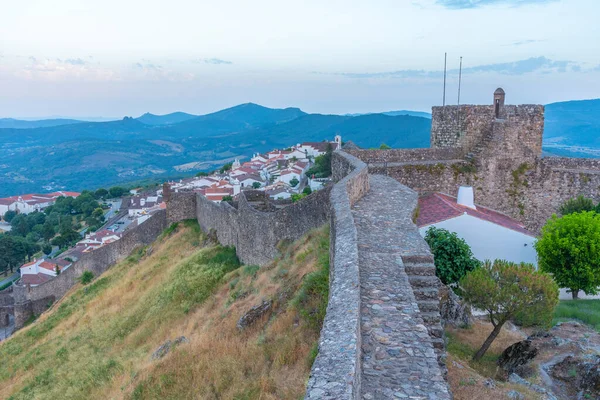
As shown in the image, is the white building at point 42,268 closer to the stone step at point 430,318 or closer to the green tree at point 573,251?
the green tree at point 573,251

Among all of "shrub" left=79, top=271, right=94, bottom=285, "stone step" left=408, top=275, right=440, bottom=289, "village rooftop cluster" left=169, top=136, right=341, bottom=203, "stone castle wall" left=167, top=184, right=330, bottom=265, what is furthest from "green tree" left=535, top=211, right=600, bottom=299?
"village rooftop cluster" left=169, top=136, right=341, bottom=203

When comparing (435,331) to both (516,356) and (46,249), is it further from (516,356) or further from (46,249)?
(46,249)

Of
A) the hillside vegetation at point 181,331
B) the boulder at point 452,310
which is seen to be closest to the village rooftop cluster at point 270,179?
the hillside vegetation at point 181,331

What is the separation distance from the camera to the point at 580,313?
9.98 m

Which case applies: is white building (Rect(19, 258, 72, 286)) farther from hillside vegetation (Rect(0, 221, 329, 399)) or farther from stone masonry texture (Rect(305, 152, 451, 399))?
stone masonry texture (Rect(305, 152, 451, 399))

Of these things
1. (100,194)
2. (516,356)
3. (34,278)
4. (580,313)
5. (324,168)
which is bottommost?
(100,194)

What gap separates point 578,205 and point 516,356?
7.84 meters

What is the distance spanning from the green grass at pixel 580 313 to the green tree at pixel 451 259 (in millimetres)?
1905

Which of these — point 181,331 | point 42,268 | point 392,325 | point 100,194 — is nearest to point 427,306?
point 392,325

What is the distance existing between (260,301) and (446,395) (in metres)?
6.26

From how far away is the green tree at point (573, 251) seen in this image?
414 inches

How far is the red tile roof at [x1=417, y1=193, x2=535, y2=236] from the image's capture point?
1202cm

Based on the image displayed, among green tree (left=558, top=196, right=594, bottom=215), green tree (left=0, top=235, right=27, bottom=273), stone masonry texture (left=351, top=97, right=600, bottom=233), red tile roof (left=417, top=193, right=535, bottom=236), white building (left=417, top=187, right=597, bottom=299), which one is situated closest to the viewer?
white building (left=417, top=187, right=597, bottom=299)

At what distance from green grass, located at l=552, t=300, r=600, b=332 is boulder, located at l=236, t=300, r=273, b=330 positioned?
554 centimetres
